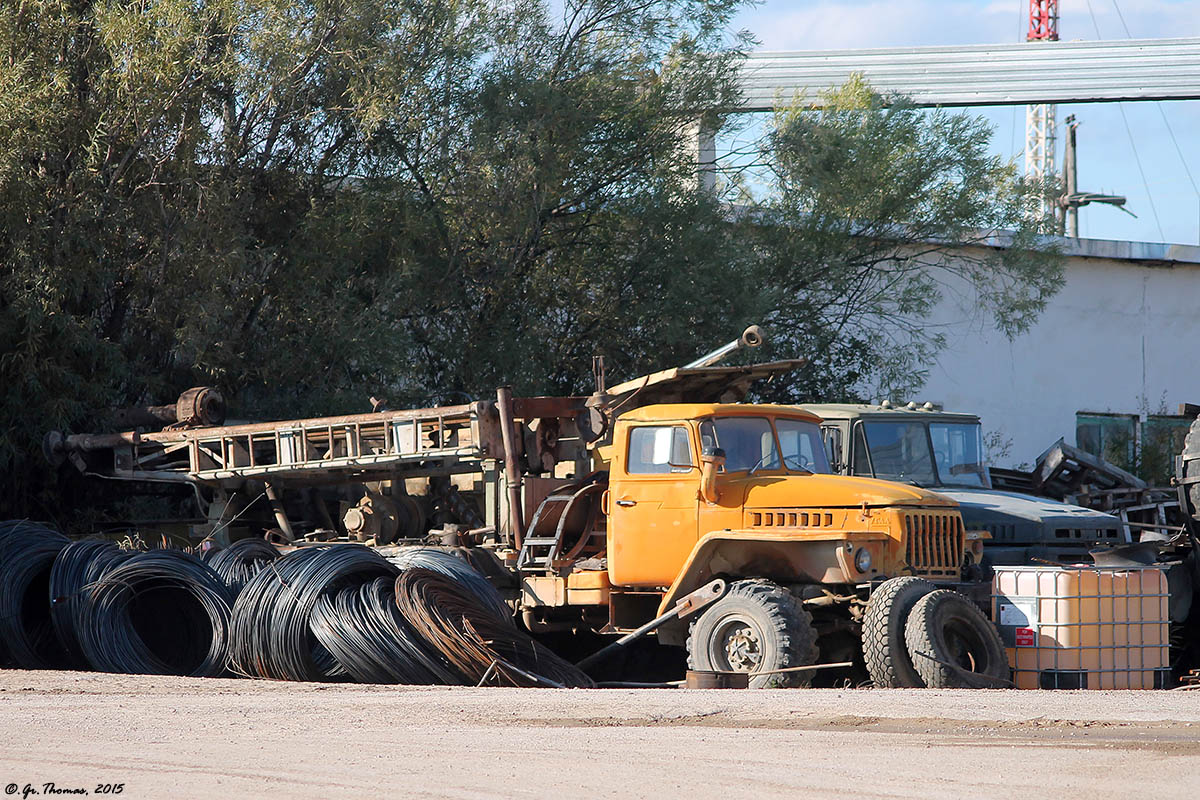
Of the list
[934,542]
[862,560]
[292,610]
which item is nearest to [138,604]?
[292,610]

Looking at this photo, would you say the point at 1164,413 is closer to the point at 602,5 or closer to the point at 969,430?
the point at 602,5

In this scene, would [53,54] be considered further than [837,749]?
Yes

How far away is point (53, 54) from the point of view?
1791 centimetres

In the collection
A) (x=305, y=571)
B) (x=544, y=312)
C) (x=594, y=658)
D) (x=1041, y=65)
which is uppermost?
(x=1041, y=65)

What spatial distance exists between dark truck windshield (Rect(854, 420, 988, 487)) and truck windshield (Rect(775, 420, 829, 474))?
5.63ft

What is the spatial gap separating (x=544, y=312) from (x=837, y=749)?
15924 mm

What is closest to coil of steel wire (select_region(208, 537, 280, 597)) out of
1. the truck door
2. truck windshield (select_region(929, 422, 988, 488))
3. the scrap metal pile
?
the scrap metal pile

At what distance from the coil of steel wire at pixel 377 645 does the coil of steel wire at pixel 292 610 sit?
0.22m

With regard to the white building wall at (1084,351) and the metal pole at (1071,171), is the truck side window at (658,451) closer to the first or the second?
the white building wall at (1084,351)

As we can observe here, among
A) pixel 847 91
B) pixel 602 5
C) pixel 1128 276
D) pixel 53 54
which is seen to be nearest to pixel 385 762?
pixel 53 54

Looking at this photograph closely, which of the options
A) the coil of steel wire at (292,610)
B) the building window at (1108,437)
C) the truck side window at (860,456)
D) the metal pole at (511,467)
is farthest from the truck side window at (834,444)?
the building window at (1108,437)

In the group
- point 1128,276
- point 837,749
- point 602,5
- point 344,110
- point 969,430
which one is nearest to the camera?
point 837,749

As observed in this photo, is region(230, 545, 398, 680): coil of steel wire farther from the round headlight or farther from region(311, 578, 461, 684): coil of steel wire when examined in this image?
the round headlight

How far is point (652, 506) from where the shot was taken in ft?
38.5
